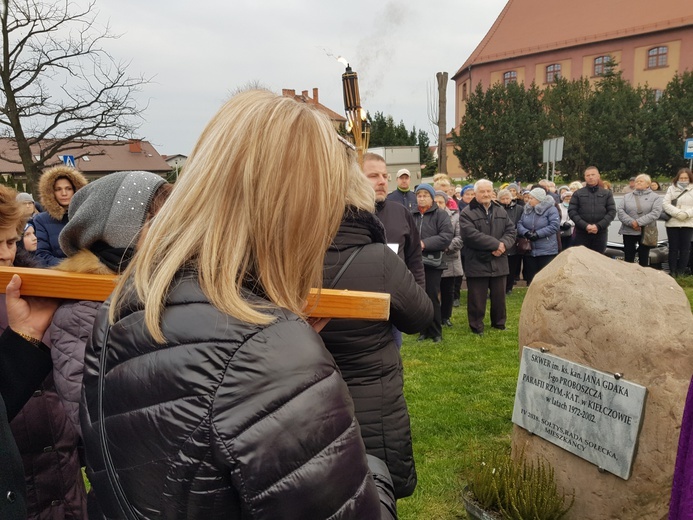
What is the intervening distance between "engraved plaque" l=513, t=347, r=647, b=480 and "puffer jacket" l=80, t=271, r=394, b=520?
206 centimetres

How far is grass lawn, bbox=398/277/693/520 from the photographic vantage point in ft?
11.1

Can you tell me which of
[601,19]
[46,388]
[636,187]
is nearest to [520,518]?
[46,388]

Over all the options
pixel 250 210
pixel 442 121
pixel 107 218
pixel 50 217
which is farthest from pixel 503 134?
pixel 250 210

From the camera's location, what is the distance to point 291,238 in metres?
1.03

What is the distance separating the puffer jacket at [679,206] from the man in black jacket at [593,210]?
107cm

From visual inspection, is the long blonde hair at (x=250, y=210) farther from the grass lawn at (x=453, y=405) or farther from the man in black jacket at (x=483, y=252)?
the man in black jacket at (x=483, y=252)

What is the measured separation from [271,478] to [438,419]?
12.1ft

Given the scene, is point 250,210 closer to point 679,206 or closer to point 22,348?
point 22,348

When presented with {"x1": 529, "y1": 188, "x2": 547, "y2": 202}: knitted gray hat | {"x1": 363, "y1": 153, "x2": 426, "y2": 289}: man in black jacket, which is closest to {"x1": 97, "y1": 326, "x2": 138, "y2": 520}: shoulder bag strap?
{"x1": 363, "y1": 153, "x2": 426, "y2": 289}: man in black jacket

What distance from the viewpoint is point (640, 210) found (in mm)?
9094

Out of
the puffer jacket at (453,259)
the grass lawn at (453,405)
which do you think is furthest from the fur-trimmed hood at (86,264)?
the puffer jacket at (453,259)

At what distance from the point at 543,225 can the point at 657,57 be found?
1914 inches

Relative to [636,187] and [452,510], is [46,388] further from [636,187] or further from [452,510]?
[636,187]

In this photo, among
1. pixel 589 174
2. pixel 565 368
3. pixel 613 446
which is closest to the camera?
pixel 613 446
